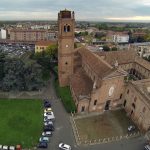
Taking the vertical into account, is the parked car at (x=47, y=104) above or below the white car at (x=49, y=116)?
above

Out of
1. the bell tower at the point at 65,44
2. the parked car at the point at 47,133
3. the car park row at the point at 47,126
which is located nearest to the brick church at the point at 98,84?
the bell tower at the point at 65,44

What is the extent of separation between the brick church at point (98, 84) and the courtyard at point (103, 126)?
7.02 feet

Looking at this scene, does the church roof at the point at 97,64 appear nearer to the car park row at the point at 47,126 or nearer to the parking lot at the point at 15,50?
the car park row at the point at 47,126

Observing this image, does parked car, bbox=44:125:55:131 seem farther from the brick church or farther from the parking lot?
the parking lot

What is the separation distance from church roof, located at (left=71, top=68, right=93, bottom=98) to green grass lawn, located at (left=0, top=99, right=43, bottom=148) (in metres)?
10.1

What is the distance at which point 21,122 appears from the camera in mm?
47000

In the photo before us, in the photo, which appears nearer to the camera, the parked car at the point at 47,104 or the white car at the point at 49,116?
the white car at the point at 49,116

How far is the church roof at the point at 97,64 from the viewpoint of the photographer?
50.7 m

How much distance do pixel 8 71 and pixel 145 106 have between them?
38.5 m

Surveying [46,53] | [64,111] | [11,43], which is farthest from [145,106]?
[11,43]

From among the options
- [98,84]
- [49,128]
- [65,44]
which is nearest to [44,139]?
[49,128]

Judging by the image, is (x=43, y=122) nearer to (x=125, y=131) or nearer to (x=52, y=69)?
(x=125, y=131)

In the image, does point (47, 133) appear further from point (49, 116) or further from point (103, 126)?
point (103, 126)

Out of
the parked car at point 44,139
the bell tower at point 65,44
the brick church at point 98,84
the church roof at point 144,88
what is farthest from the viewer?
the bell tower at point 65,44
